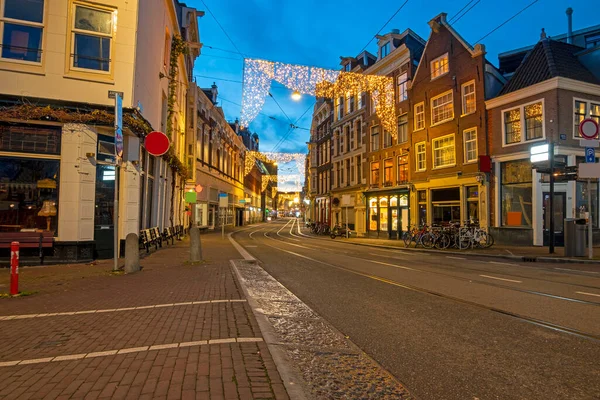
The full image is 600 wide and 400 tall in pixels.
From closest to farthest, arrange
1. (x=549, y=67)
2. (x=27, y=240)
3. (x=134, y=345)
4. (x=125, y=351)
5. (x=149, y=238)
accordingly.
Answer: (x=125, y=351) < (x=134, y=345) < (x=27, y=240) < (x=149, y=238) < (x=549, y=67)

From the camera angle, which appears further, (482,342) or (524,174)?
(524,174)

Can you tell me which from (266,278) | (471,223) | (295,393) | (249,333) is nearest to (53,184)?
(266,278)

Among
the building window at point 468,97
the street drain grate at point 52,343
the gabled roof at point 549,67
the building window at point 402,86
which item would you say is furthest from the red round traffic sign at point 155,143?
the building window at point 402,86

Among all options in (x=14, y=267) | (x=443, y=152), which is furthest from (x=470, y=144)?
(x=14, y=267)

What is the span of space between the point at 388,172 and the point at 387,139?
8.21 ft

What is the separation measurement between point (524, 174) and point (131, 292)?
18657 mm

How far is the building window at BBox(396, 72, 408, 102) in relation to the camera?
2642cm

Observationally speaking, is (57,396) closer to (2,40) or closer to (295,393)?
(295,393)

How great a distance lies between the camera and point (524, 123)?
18547 mm

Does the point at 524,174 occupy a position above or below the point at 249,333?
above

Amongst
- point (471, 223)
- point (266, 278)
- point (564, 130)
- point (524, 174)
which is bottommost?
point (266, 278)

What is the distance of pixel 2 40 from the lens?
420 inches

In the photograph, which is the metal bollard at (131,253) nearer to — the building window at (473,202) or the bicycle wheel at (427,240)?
the bicycle wheel at (427,240)

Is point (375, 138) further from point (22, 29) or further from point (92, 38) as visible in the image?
point (22, 29)
